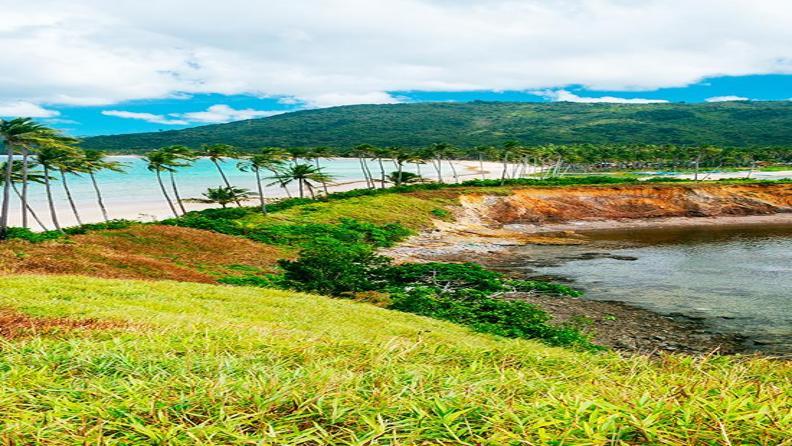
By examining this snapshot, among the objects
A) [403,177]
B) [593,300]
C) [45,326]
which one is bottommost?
[593,300]

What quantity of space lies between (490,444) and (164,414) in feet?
5.98

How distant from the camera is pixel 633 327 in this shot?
22.7 metres

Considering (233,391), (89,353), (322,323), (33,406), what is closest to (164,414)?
(233,391)

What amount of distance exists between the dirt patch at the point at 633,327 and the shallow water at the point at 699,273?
0.96 m

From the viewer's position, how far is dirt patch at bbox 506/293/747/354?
65.7 feet

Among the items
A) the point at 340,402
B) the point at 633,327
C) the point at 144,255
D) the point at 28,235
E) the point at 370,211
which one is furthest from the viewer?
the point at 370,211

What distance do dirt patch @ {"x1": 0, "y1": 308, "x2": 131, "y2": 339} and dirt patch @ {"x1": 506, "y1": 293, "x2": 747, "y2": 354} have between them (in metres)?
16.9

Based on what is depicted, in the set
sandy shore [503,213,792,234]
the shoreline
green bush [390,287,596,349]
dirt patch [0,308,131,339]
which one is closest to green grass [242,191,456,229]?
the shoreline

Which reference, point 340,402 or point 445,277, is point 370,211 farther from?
point 340,402

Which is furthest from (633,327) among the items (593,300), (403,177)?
(403,177)

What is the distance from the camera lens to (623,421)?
2.89 meters

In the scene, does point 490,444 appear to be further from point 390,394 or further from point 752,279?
point 752,279

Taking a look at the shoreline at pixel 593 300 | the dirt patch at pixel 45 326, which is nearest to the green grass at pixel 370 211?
the shoreline at pixel 593 300

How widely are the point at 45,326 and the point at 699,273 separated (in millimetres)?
37707
